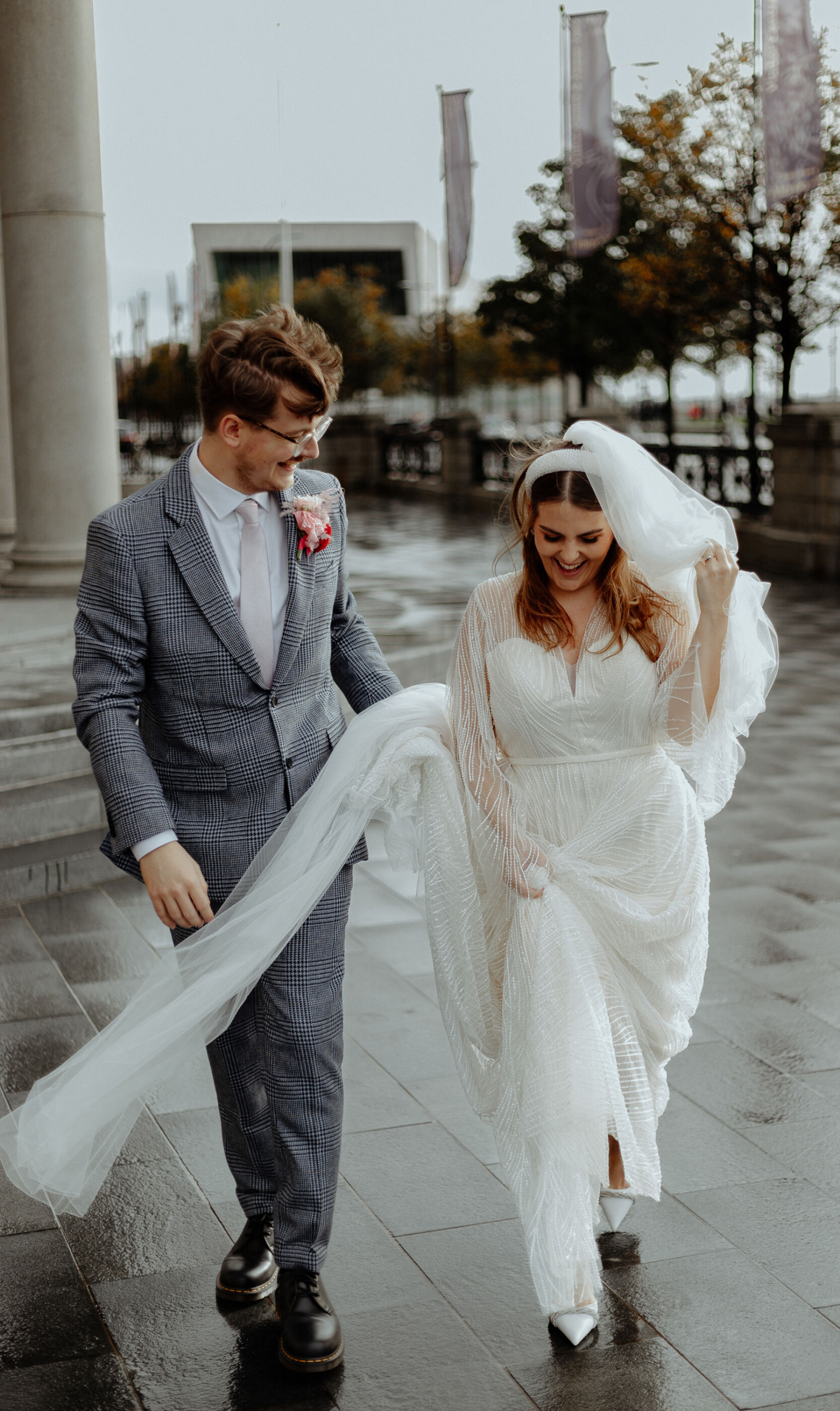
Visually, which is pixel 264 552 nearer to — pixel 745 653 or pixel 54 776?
pixel 745 653

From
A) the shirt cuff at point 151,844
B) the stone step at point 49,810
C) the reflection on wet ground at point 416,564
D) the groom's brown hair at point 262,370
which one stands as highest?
the groom's brown hair at point 262,370

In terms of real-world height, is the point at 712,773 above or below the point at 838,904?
above

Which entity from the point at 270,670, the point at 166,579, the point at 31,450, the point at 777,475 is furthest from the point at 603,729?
the point at 777,475

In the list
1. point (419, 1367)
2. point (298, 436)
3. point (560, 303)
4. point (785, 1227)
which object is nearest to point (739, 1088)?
point (785, 1227)

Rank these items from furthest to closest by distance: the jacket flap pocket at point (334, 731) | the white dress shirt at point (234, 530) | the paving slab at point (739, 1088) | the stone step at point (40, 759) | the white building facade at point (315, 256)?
the white building facade at point (315, 256), the stone step at point (40, 759), the paving slab at point (739, 1088), the jacket flap pocket at point (334, 731), the white dress shirt at point (234, 530)

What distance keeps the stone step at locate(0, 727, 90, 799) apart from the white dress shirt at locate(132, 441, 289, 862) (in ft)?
12.7

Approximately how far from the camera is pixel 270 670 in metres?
3.10

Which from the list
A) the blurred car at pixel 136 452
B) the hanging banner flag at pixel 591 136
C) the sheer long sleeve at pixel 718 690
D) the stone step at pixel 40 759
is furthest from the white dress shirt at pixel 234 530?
the blurred car at pixel 136 452

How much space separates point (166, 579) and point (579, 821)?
1.06 metres

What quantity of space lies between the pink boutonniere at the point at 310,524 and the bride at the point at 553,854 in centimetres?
40

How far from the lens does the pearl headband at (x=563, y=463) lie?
3.18 meters

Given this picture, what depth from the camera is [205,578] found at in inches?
118

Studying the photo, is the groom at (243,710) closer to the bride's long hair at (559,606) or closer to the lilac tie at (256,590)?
the lilac tie at (256,590)

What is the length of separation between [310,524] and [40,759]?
4.22m
